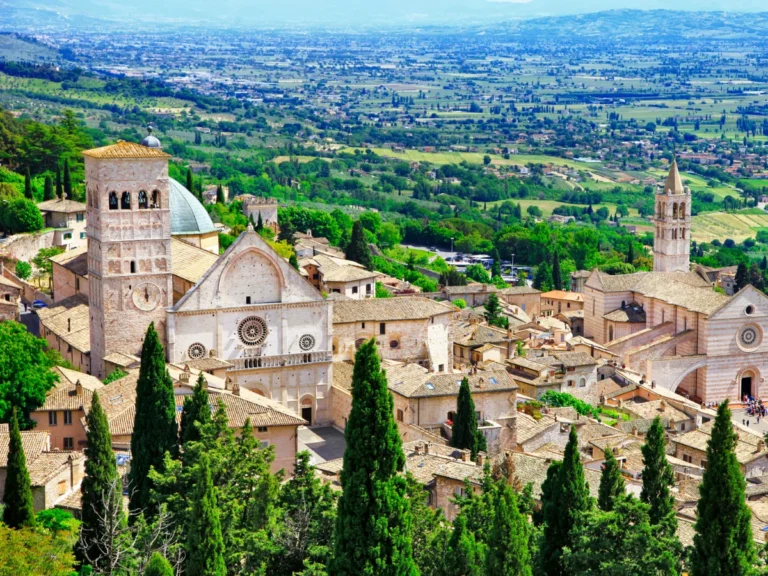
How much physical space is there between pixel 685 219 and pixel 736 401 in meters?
12.6

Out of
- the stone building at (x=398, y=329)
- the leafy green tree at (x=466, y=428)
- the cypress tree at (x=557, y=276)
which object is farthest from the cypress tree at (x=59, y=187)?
the leafy green tree at (x=466, y=428)

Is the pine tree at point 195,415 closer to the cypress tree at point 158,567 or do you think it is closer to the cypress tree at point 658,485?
the cypress tree at point 158,567

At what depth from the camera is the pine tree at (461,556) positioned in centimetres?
3022

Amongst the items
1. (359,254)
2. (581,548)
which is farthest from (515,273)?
(581,548)

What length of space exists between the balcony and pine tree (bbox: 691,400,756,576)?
81.2 ft

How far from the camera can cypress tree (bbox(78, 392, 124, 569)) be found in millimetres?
34594

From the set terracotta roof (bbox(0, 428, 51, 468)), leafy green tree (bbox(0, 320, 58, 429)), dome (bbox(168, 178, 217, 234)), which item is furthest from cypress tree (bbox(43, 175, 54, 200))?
terracotta roof (bbox(0, 428, 51, 468))

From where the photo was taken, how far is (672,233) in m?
76.6

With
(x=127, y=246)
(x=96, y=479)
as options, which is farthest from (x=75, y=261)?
(x=96, y=479)

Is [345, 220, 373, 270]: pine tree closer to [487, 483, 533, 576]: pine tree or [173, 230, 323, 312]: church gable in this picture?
[173, 230, 323, 312]: church gable

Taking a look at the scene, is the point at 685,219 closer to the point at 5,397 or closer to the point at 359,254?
the point at 359,254

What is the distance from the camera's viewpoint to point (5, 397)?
43531mm

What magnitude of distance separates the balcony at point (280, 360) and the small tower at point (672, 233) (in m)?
27.6

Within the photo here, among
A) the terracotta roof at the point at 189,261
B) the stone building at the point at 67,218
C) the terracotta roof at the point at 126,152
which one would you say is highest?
the terracotta roof at the point at 126,152
